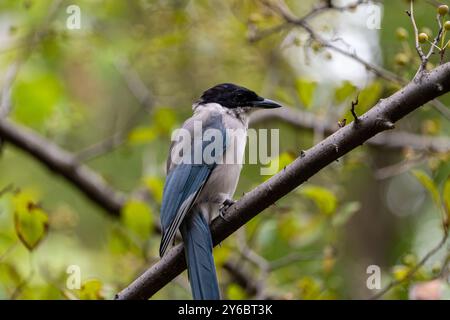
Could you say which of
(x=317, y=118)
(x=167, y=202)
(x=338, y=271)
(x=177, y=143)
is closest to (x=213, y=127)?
(x=177, y=143)

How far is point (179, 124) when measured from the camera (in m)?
5.74

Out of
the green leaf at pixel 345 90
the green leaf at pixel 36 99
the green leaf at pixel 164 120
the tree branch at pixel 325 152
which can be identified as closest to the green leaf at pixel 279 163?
the green leaf at pixel 345 90

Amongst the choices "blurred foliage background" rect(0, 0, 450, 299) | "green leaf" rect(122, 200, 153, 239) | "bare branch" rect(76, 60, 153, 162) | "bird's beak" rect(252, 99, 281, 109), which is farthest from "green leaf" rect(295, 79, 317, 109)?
"bare branch" rect(76, 60, 153, 162)

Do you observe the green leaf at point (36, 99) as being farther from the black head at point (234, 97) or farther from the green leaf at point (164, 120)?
the black head at point (234, 97)

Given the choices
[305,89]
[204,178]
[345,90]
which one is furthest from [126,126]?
[345,90]

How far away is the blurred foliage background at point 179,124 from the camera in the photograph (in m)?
3.88

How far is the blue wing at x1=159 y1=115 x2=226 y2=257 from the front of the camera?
329cm

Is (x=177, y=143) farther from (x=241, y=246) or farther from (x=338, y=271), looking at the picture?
(x=338, y=271)

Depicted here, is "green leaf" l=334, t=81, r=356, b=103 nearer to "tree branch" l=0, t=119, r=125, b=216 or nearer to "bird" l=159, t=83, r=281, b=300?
"bird" l=159, t=83, r=281, b=300

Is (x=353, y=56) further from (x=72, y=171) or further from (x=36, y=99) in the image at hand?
(x=72, y=171)

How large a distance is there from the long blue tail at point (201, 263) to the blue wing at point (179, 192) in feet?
0.28

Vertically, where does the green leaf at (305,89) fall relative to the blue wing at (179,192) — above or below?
above

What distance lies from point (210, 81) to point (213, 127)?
222 cm

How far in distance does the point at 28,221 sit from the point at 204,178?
36.0 inches
